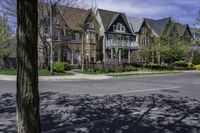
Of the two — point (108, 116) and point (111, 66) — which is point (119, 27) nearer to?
point (111, 66)

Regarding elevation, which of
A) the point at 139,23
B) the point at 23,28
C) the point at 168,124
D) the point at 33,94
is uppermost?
the point at 139,23

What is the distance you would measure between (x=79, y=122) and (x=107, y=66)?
28.8 meters

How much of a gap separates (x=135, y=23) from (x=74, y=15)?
66.7ft

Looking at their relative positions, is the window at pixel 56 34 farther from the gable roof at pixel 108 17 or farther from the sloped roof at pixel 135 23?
the sloped roof at pixel 135 23

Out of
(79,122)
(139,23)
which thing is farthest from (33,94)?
(139,23)

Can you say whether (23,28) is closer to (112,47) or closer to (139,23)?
(112,47)

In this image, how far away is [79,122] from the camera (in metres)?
8.22

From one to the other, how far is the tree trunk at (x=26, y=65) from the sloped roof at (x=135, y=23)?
189 feet

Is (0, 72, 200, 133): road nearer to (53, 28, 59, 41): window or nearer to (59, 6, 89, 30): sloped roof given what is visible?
(53, 28, 59, 41): window

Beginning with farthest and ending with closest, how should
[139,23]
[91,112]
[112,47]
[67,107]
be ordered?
[139,23]
[112,47]
[67,107]
[91,112]

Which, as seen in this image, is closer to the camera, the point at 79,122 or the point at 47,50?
the point at 79,122

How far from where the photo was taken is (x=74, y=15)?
44.8m

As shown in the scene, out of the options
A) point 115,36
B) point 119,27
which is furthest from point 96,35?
point 119,27

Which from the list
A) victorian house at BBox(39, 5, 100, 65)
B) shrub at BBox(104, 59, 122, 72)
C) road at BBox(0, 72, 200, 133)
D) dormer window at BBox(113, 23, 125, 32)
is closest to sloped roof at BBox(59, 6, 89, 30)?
victorian house at BBox(39, 5, 100, 65)
